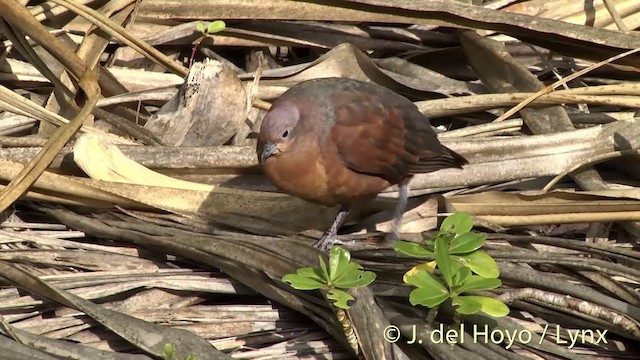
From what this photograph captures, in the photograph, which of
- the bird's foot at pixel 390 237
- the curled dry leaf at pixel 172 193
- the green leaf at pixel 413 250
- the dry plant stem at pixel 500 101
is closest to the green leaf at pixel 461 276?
the green leaf at pixel 413 250

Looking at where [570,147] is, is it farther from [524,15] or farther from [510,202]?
[524,15]

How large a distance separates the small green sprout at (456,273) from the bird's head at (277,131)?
70cm

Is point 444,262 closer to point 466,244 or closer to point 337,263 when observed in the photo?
point 466,244

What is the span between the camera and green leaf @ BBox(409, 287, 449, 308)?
2.55 meters

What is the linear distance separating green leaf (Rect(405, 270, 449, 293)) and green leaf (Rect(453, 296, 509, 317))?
0.18 ft

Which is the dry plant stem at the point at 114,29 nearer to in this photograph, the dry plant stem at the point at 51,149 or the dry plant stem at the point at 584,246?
the dry plant stem at the point at 51,149

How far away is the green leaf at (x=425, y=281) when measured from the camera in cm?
260

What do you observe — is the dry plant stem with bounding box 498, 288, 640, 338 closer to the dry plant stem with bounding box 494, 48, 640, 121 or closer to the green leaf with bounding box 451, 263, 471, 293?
the green leaf with bounding box 451, 263, 471, 293

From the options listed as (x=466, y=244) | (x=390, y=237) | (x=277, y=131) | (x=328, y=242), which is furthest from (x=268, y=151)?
(x=466, y=244)

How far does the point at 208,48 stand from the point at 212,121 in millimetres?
478

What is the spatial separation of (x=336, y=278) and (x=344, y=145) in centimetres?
85

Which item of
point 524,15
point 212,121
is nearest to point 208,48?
point 212,121

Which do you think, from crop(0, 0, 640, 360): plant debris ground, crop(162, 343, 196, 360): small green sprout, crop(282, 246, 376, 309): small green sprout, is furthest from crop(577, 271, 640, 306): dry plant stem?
crop(162, 343, 196, 360): small green sprout

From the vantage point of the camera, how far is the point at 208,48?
401 cm
